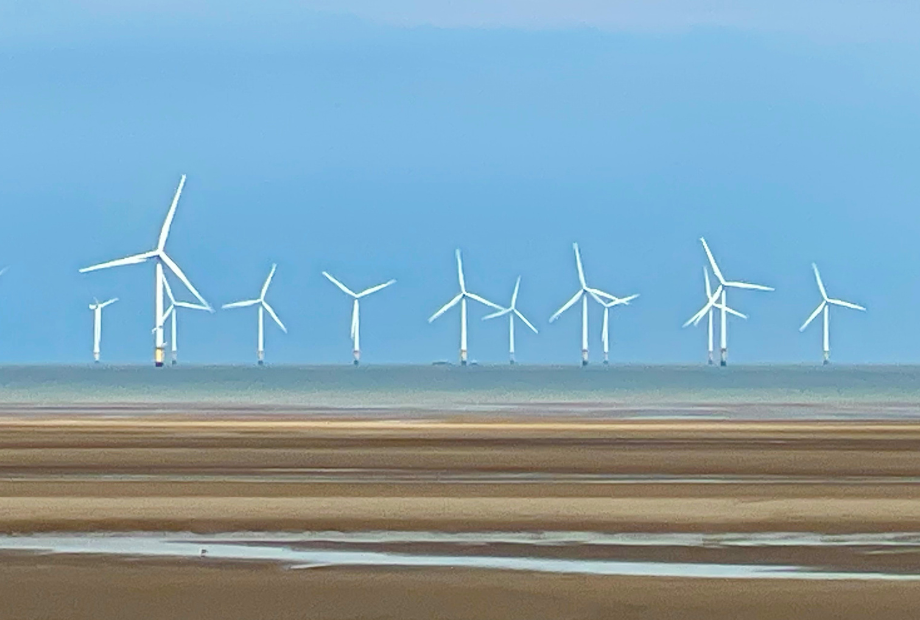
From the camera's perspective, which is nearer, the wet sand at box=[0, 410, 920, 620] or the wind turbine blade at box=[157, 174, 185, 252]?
the wet sand at box=[0, 410, 920, 620]

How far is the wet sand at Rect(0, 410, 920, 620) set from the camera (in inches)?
558

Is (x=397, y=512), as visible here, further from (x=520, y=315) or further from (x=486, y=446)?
(x=520, y=315)

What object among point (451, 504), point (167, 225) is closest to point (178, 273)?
point (167, 225)

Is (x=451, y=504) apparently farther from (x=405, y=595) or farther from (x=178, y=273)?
(x=178, y=273)

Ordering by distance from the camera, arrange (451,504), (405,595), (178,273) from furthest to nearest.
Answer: (178,273) < (451,504) < (405,595)

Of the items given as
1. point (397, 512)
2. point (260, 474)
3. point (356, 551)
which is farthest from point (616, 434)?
point (356, 551)

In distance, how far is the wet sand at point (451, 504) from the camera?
1416cm

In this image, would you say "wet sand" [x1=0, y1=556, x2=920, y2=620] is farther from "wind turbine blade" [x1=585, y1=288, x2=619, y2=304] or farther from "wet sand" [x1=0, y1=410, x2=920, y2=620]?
"wind turbine blade" [x1=585, y1=288, x2=619, y2=304]

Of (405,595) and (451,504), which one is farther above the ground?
(405,595)

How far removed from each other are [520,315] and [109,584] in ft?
462

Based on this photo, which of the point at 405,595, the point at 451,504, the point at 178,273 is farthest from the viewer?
the point at 178,273

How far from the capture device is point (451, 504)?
23688 millimetres

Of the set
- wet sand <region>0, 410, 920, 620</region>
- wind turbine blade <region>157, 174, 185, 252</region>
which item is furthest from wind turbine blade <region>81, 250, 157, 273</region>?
wet sand <region>0, 410, 920, 620</region>

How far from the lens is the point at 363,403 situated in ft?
271
